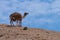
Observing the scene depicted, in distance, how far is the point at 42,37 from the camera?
1930 cm

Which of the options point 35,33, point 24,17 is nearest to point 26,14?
point 24,17

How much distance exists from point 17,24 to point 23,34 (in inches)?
328

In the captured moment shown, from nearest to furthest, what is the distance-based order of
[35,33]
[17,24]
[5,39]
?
[5,39], [35,33], [17,24]

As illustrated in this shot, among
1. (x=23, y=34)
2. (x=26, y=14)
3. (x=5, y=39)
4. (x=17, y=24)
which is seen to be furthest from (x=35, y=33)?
(x=26, y=14)

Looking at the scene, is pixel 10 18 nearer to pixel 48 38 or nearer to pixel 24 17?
pixel 24 17

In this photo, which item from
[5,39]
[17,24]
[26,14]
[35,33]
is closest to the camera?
[5,39]

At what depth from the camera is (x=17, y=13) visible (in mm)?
28906

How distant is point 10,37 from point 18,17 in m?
9.70

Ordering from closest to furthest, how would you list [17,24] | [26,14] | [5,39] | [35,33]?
1. [5,39]
2. [35,33]
3. [17,24]
4. [26,14]

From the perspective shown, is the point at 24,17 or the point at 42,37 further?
the point at 24,17

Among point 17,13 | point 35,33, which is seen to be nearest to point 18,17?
point 17,13

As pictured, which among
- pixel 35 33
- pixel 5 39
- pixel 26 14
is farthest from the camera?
pixel 26 14

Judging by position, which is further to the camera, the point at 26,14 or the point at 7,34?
the point at 26,14

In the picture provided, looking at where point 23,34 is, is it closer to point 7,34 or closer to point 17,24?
point 7,34
